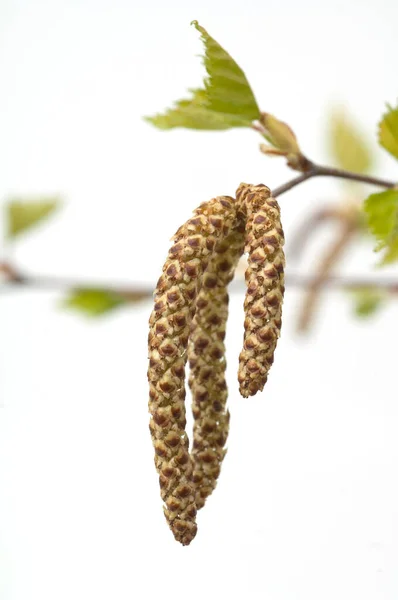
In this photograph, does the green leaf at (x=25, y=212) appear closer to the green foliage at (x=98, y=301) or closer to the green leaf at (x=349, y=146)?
the green foliage at (x=98, y=301)

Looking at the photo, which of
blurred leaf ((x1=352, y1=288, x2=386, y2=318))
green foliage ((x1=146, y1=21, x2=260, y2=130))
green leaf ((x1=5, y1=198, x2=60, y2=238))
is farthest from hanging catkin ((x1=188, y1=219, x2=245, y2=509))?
blurred leaf ((x1=352, y1=288, x2=386, y2=318))

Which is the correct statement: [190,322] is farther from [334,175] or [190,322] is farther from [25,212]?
[25,212]

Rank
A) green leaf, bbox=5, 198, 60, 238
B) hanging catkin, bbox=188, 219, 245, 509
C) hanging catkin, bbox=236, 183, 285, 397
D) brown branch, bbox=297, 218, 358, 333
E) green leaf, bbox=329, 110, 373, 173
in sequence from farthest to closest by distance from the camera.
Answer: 1. green leaf, bbox=329, 110, 373, 173
2. brown branch, bbox=297, 218, 358, 333
3. green leaf, bbox=5, 198, 60, 238
4. hanging catkin, bbox=188, 219, 245, 509
5. hanging catkin, bbox=236, 183, 285, 397

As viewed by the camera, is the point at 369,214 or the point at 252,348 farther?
the point at 369,214

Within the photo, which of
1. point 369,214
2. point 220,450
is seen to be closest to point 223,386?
point 220,450

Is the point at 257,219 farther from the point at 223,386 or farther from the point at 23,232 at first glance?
the point at 23,232

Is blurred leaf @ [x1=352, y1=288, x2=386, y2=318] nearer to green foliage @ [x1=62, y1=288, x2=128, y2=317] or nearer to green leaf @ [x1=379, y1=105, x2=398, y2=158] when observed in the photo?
green foliage @ [x1=62, y1=288, x2=128, y2=317]

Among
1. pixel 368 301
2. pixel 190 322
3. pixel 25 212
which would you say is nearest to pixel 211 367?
pixel 190 322
